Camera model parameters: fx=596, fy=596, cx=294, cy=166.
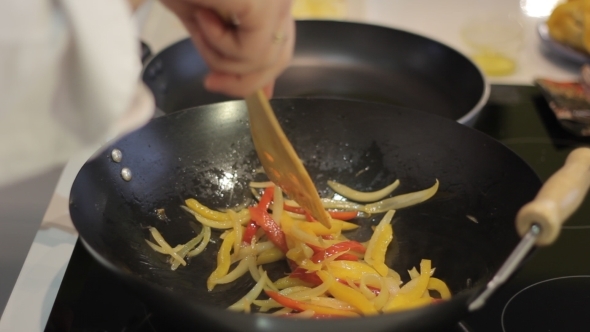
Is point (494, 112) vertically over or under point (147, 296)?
under

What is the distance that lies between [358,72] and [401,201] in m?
0.51

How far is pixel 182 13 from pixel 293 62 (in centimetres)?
76

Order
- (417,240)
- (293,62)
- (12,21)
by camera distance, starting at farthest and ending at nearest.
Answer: (293,62), (417,240), (12,21)

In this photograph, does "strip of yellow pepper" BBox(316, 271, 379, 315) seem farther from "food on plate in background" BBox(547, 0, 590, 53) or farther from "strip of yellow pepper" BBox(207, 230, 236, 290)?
"food on plate in background" BBox(547, 0, 590, 53)

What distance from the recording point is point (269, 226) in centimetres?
90

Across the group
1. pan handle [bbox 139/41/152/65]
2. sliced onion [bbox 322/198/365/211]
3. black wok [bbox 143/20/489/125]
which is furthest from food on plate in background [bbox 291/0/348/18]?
sliced onion [bbox 322/198/365/211]

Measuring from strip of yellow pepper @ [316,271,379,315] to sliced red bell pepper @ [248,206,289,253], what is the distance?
11 cm

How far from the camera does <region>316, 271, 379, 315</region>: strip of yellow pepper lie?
0.75 meters

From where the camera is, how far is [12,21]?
0.47 m

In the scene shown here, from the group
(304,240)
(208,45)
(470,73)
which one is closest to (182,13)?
(208,45)

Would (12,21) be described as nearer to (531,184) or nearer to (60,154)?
(60,154)

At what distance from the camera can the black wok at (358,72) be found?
124 cm

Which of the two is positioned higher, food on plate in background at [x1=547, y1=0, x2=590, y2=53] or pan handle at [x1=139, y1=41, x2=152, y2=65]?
food on plate in background at [x1=547, y1=0, x2=590, y2=53]

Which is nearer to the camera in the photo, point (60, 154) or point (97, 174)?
point (60, 154)
